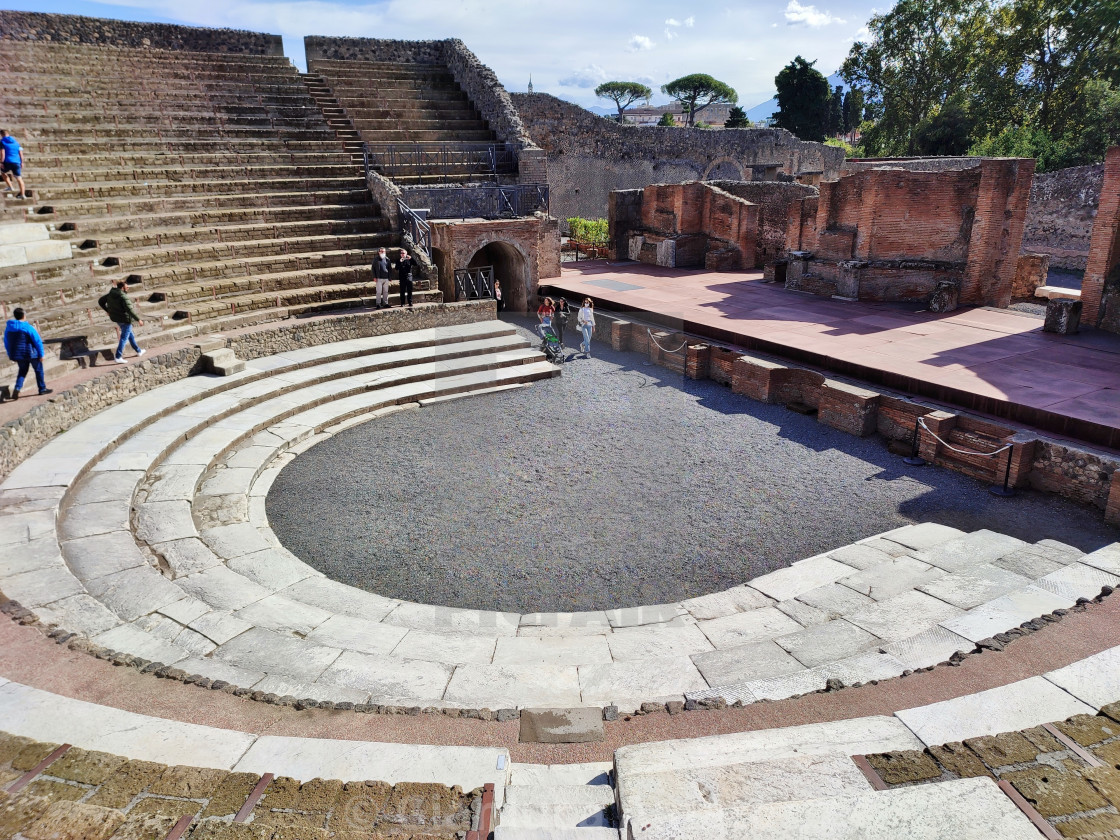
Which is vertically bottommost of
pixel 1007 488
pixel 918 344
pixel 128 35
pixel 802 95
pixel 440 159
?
pixel 1007 488

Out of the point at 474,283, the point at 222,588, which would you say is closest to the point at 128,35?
the point at 474,283

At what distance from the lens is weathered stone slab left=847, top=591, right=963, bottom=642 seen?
592 centimetres

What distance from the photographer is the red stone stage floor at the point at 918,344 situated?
10.0 metres

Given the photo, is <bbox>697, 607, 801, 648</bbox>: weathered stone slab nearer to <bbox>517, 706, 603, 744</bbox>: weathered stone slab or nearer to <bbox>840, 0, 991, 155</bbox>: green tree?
<bbox>517, 706, 603, 744</bbox>: weathered stone slab

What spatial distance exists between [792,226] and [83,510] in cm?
1759

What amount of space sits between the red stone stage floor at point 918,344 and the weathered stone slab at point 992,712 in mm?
Result: 6012

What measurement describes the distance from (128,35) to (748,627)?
2300 cm

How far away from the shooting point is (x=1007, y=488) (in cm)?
911

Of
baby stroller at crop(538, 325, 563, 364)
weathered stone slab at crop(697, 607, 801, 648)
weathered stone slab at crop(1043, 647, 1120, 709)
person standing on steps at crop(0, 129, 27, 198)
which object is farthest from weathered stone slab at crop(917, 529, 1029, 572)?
person standing on steps at crop(0, 129, 27, 198)

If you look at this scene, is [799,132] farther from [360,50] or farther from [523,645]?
[523,645]

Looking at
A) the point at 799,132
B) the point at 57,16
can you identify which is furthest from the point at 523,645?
the point at 799,132

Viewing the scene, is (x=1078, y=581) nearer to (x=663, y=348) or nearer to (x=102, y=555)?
(x=102, y=555)

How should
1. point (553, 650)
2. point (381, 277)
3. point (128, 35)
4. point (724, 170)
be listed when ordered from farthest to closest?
point (724, 170) → point (128, 35) → point (381, 277) → point (553, 650)

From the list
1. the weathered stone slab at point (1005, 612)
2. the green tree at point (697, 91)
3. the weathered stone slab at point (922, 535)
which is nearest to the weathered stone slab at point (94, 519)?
the weathered stone slab at point (1005, 612)
